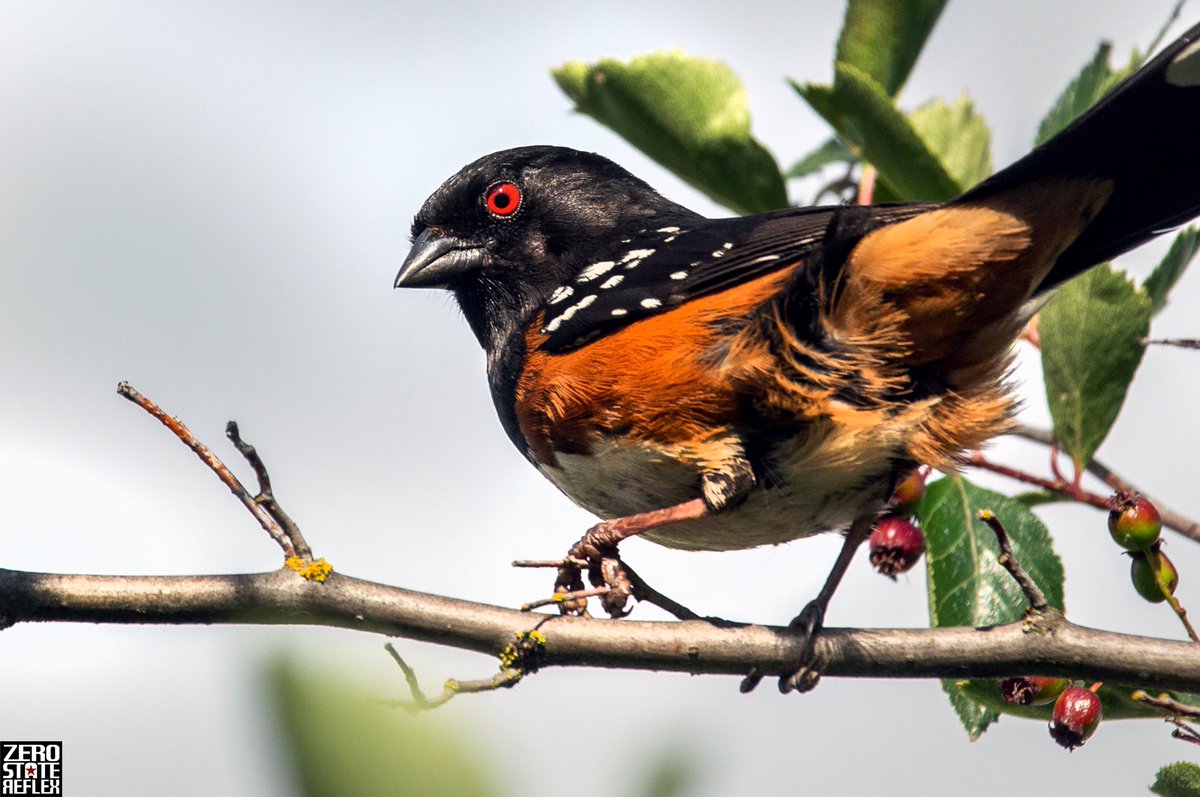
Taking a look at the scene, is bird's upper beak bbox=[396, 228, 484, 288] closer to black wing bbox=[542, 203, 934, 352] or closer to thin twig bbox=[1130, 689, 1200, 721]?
black wing bbox=[542, 203, 934, 352]

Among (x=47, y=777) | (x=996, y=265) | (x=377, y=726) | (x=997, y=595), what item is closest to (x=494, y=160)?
(x=996, y=265)

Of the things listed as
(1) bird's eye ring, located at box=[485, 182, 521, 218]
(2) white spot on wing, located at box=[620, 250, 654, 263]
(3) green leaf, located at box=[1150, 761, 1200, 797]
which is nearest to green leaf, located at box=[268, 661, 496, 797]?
(3) green leaf, located at box=[1150, 761, 1200, 797]

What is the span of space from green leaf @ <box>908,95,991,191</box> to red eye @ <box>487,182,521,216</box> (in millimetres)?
987

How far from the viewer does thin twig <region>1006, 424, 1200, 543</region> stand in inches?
96.7

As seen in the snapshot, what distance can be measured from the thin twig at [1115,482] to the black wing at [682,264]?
1.95 feet

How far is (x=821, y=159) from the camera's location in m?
3.27

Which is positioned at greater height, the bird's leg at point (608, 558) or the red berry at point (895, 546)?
the bird's leg at point (608, 558)

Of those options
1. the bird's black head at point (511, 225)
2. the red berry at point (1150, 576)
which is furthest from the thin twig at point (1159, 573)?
the bird's black head at point (511, 225)

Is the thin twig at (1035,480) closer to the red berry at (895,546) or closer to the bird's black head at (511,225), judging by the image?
the red berry at (895,546)

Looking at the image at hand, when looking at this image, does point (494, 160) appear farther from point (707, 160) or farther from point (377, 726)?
point (377, 726)

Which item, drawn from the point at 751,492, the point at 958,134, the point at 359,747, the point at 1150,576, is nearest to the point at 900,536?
the point at 751,492

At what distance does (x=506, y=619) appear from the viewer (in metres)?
2.00

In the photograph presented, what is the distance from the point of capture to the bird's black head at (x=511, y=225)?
308cm

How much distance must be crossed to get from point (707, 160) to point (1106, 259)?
2.88 feet
